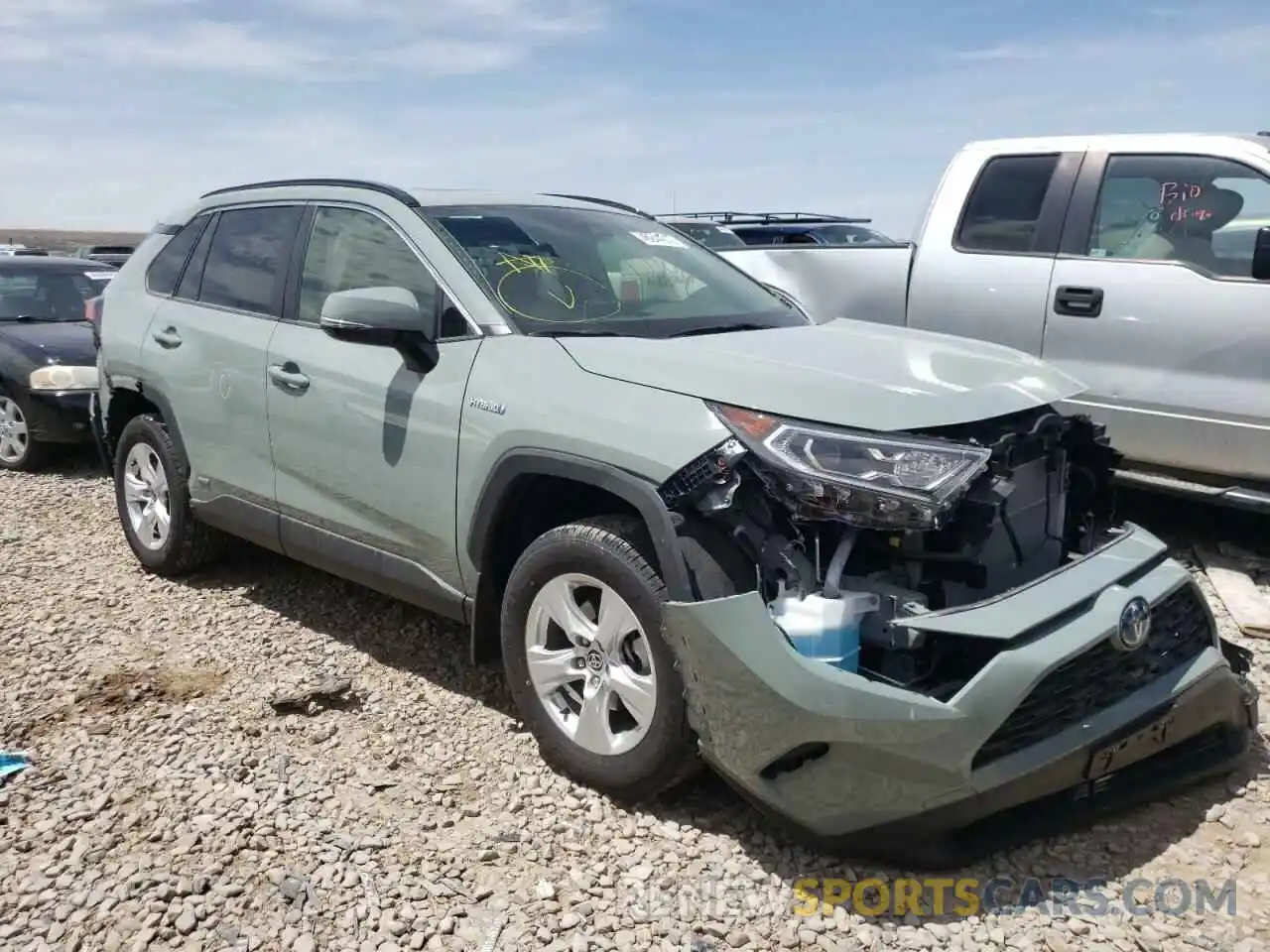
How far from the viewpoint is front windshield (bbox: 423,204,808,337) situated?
3.54 m

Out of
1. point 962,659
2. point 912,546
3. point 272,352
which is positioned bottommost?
point 962,659

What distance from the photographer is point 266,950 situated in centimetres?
255

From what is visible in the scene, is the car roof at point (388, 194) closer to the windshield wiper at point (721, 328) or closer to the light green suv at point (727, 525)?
the light green suv at point (727, 525)

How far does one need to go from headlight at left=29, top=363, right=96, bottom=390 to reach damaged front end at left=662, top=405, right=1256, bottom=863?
6622 mm

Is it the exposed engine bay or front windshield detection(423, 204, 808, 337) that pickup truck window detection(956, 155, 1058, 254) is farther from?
the exposed engine bay

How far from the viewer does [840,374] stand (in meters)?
2.95

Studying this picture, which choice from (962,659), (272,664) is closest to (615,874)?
(962,659)

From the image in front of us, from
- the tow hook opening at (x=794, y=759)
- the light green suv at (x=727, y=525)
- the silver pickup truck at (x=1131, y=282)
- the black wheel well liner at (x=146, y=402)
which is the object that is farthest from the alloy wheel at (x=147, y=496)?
the silver pickup truck at (x=1131, y=282)

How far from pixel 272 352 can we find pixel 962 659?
2.81m

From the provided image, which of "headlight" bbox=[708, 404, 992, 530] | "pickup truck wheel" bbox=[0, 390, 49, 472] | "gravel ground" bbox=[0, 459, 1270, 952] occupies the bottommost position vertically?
"gravel ground" bbox=[0, 459, 1270, 952]

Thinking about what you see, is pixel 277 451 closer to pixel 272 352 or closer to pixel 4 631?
pixel 272 352

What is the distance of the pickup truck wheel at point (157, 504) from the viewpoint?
4.89 m

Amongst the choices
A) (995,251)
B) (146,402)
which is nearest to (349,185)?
(146,402)

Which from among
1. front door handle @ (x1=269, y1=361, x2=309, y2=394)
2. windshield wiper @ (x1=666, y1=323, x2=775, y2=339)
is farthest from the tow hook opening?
front door handle @ (x1=269, y1=361, x2=309, y2=394)
